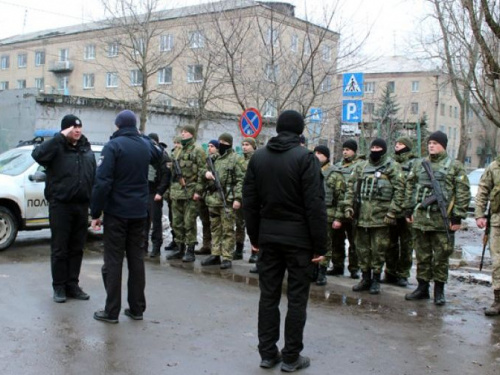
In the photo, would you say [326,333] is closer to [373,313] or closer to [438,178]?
[373,313]

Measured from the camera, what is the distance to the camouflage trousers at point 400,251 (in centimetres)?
812

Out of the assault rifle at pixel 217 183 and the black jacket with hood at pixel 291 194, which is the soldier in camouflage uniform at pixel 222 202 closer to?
the assault rifle at pixel 217 183

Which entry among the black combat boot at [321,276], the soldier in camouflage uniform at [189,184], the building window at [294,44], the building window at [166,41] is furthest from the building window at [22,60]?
the black combat boot at [321,276]

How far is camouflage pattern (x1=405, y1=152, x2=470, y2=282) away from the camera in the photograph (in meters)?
6.89

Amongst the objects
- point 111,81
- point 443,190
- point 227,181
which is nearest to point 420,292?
point 443,190

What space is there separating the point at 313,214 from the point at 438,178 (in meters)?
3.06

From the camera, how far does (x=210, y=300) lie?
686cm

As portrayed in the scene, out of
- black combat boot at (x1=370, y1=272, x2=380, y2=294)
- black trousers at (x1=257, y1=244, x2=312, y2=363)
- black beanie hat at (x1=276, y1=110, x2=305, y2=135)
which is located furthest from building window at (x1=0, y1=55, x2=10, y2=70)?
black trousers at (x1=257, y1=244, x2=312, y2=363)

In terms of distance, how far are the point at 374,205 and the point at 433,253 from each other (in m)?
0.97

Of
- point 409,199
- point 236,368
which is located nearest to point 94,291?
point 236,368

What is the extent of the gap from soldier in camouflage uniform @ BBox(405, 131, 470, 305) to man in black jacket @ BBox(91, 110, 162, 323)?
11.2 feet

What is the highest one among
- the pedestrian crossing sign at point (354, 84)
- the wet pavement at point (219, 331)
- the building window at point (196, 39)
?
the building window at point (196, 39)

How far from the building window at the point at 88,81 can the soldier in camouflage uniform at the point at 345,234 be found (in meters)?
46.9

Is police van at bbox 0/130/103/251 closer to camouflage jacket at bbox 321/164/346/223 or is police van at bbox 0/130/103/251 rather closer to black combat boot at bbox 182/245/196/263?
black combat boot at bbox 182/245/196/263
